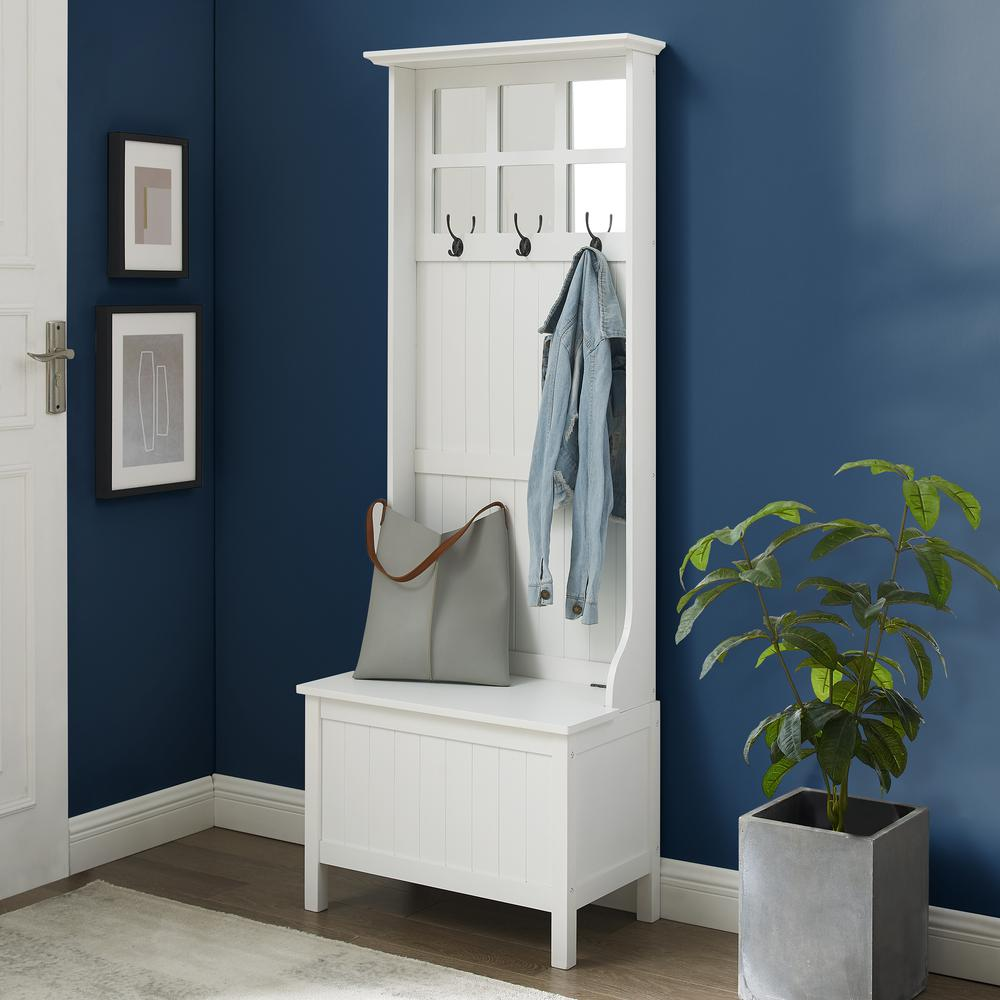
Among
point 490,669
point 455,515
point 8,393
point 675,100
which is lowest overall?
point 490,669

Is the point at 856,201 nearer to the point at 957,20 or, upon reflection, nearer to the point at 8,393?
the point at 957,20

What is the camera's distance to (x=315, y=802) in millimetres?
3391

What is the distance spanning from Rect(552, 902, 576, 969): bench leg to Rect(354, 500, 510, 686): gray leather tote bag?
536 mm

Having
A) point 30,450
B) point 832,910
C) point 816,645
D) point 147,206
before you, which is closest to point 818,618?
point 816,645

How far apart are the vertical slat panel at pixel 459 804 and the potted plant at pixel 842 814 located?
0.60 meters

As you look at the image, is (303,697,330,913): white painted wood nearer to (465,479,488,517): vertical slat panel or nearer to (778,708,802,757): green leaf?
(465,479,488,517): vertical slat panel

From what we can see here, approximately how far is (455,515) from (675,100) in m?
1.10

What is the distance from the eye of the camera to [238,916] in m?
3.34

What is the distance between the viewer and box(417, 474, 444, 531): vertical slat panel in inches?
142

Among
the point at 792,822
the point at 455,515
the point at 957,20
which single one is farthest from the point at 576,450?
the point at 957,20

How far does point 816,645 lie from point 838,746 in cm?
20

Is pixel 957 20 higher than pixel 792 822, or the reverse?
pixel 957 20

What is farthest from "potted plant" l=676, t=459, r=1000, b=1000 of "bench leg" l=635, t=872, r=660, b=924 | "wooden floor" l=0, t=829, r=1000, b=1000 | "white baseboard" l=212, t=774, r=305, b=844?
"white baseboard" l=212, t=774, r=305, b=844

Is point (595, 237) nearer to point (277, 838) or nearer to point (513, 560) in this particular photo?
point (513, 560)
